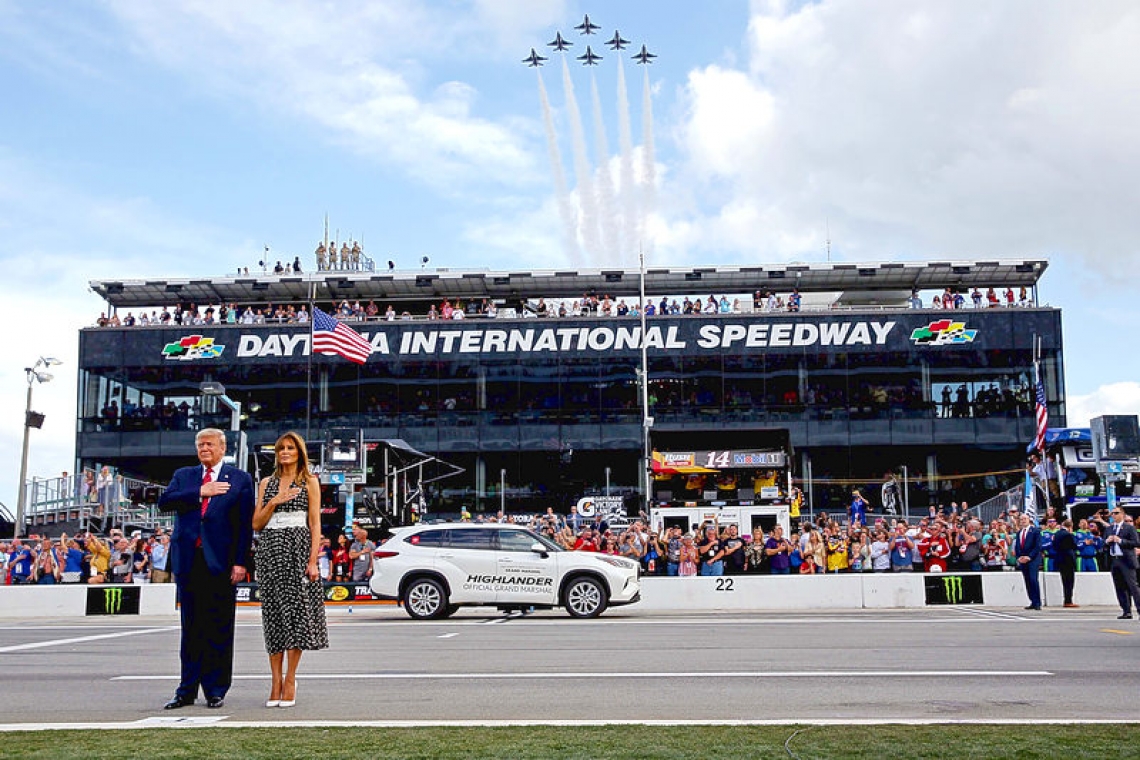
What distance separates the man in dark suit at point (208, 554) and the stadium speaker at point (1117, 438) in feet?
69.0

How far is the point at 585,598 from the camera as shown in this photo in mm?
19172

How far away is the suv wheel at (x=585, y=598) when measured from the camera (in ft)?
62.7

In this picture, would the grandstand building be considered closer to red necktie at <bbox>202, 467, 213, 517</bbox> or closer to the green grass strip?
red necktie at <bbox>202, 467, 213, 517</bbox>

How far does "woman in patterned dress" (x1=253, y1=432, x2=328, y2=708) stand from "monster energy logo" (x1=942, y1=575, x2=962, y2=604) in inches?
716

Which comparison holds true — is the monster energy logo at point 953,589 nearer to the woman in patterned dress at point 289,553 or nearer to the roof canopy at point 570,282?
the woman in patterned dress at point 289,553

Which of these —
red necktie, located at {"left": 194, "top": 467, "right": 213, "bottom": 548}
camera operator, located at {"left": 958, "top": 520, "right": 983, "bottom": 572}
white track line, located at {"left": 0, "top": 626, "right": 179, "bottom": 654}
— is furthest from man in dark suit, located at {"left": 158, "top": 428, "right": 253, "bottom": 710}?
camera operator, located at {"left": 958, "top": 520, "right": 983, "bottom": 572}

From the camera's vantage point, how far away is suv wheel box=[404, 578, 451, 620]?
19188 mm

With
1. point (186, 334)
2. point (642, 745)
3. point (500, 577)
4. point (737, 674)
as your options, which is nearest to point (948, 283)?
point (186, 334)

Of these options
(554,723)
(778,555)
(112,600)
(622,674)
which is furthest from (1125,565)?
(112,600)

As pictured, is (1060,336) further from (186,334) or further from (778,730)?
(778,730)

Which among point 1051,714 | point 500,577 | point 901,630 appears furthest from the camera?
point 500,577

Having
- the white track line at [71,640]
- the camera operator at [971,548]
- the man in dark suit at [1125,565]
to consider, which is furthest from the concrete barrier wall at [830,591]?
the white track line at [71,640]

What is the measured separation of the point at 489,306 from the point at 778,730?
5179cm

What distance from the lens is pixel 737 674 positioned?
10.2m
